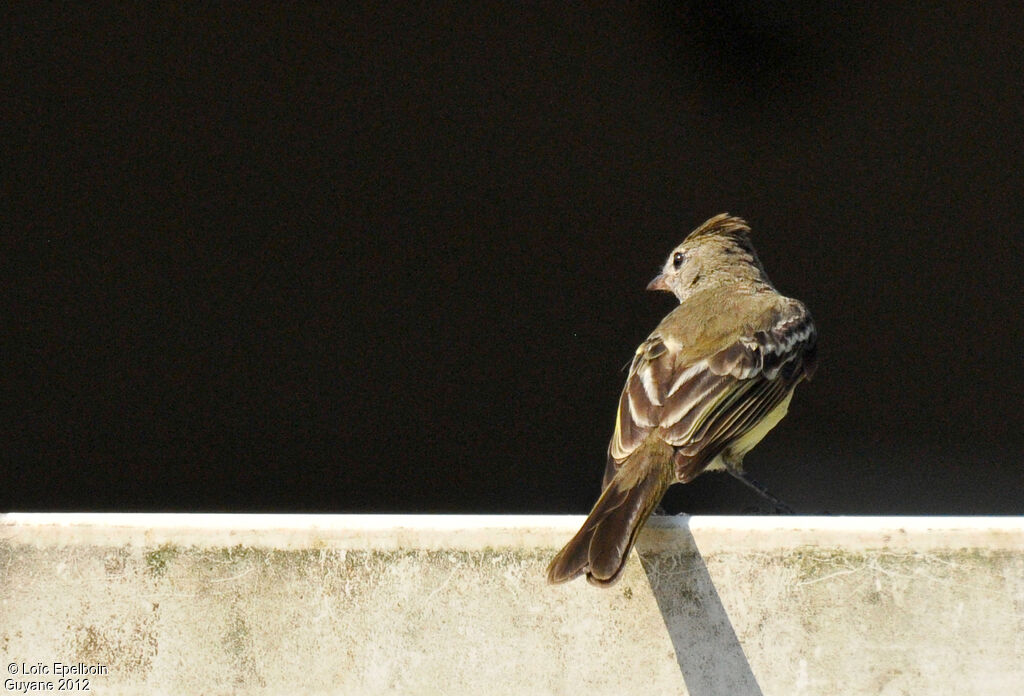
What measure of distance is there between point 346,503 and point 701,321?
5.12 m

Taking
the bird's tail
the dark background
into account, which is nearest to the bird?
the bird's tail

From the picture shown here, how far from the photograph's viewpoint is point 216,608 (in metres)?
3.96

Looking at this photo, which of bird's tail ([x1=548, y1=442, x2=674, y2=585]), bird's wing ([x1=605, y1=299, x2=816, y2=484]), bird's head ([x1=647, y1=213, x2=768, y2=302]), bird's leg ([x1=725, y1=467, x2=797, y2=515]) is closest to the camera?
bird's tail ([x1=548, y1=442, x2=674, y2=585])

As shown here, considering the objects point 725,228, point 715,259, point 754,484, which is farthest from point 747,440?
point 725,228

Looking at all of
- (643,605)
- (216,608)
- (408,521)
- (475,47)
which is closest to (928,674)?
(643,605)

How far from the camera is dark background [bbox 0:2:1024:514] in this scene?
8.77 m

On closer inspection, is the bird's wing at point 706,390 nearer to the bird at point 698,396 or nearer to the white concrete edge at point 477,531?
the bird at point 698,396

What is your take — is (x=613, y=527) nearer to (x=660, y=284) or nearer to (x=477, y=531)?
(x=477, y=531)

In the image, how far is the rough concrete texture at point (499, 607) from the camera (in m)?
3.70

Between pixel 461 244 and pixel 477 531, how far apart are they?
574cm

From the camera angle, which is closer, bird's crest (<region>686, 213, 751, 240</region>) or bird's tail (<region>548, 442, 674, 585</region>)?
bird's tail (<region>548, 442, 674, 585</region>)

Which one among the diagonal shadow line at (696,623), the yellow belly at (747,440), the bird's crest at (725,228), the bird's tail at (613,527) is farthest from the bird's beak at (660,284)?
the diagonal shadow line at (696,623)

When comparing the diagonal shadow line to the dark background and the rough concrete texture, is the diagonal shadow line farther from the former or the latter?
the dark background

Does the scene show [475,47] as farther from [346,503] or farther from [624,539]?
[624,539]
